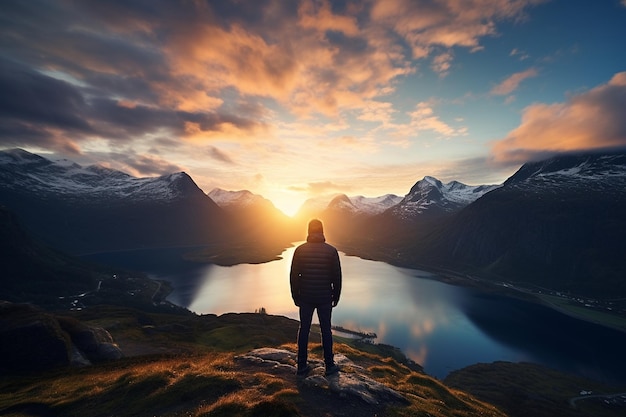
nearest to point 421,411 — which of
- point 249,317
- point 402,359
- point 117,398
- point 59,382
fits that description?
point 117,398

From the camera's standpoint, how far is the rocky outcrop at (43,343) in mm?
30656

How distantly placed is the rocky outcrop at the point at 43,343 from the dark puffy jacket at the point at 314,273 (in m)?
A: 29.4

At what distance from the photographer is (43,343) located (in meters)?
31.9

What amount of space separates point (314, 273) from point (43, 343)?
32.6m

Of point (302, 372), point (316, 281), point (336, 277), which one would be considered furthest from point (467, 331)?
point (316, 281)

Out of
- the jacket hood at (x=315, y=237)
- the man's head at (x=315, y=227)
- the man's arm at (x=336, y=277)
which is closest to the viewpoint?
the man's arm at (x=336, y=277)

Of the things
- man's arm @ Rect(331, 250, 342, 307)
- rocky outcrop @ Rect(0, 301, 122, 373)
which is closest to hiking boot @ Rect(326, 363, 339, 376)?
man's arm @ Rect(331, 250, 342, 307)

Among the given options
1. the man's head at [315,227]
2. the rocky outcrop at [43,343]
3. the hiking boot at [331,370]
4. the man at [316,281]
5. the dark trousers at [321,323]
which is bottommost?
the rocky outcrop at [43,343]

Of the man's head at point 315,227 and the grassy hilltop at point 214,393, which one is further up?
the man's head at point 315,227

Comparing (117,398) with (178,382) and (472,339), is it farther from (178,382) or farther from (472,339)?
(472,339)

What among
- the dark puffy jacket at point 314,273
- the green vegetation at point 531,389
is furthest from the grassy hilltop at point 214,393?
the green vegetation at point 531,389

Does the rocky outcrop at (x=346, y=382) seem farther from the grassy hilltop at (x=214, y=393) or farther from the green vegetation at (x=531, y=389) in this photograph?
the green vegetation at (x=531, y=389)

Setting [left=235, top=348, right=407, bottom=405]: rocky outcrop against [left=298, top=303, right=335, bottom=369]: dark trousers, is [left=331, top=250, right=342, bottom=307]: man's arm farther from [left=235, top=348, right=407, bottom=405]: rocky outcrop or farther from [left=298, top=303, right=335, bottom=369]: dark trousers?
[left=235, top=348, right=407, bottom=405]: rocky outcrop

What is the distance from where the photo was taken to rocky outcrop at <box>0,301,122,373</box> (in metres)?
30.7
